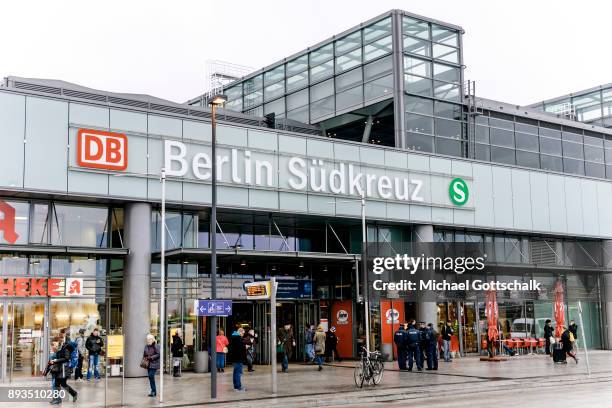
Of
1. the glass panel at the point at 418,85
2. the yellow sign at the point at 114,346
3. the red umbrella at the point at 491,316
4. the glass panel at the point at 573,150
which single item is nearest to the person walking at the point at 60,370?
the yellow sign at the point at 114,346

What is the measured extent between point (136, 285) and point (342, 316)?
11.8 m

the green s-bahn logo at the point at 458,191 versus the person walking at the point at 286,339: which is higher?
the green s-bahn logo at the point at 458,191

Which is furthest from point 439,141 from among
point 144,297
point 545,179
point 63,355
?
point 63,355

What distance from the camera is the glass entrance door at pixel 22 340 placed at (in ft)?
86.6

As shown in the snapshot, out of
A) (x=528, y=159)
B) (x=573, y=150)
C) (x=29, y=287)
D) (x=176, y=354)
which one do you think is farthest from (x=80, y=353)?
(x=573, y=150)

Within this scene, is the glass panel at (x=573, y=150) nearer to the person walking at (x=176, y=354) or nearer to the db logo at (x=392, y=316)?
the db logo at (x=392, y=316)

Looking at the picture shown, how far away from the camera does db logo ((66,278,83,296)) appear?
27969 mm

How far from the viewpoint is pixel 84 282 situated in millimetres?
28359

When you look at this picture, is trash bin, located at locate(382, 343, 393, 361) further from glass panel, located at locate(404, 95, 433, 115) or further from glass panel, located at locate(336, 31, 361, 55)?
glass panel, located at locate(336, 31, 361, 55)

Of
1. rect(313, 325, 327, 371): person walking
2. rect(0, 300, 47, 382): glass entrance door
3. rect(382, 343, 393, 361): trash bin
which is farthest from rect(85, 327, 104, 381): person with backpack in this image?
rect(382, 343, 393, 361): trash bin

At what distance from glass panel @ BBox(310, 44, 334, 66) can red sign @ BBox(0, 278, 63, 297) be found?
19.6 meters

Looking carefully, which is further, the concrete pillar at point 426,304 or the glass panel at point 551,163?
the glass panel at point 551,163

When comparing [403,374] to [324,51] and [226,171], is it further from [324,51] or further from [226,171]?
[324,51]

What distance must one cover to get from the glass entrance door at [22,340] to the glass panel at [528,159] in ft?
89.8
